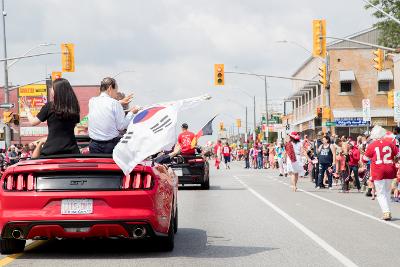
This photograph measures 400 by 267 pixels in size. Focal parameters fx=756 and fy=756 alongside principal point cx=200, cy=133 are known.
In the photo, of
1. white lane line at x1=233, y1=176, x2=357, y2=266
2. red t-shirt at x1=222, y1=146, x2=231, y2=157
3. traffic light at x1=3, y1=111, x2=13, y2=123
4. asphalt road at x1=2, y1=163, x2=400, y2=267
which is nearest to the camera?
asphalt road at x1=2, y1=163, x2=400, y2=267

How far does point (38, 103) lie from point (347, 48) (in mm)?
45636

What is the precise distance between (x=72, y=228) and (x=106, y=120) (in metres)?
1.51

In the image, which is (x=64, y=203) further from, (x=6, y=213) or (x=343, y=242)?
(x=343, y=242)

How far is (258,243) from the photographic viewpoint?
31.7ft

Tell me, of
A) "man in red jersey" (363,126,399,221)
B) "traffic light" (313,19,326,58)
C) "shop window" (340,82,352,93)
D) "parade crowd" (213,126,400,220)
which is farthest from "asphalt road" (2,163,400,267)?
A: "shop window" (340,82,352,93)

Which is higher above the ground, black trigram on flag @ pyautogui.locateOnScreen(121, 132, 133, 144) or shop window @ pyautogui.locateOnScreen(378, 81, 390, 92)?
shop window @ pyautogui.locateOnScreen(378, 81, 390, 92)

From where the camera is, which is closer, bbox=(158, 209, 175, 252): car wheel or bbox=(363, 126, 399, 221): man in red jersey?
bbox=(158, 209, 175, 252): car wheel

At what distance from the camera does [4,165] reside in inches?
1234

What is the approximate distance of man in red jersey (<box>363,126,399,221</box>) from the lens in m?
13.1

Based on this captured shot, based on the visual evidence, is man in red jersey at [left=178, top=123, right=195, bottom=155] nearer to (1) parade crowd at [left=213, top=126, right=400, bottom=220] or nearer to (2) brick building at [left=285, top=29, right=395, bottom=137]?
(1) parade crowd at [left=213, top=126, right=400, bottom=220]

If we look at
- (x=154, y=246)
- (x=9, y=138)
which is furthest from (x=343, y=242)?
(x=9, y=138)

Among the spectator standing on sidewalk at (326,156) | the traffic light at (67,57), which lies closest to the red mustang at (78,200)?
the spectator standing on sidewalk at (326,156)

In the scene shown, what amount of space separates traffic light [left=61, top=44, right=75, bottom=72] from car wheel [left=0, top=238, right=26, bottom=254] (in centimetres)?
2305

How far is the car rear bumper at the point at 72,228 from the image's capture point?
7723 mm
